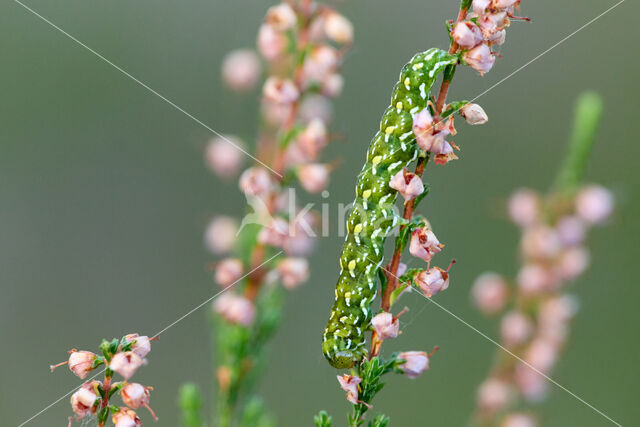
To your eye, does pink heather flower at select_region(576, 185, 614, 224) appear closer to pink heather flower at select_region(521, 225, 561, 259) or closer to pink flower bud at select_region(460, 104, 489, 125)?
pink heather flower at select_region(521, 225, 561, 259)

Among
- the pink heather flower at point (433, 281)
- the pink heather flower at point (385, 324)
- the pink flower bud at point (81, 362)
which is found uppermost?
the pink heather flower at point (433, 281)

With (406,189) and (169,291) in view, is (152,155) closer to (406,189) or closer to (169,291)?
(169,291)

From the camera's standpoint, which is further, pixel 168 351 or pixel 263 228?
pixel 168 351

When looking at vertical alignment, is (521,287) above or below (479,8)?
below

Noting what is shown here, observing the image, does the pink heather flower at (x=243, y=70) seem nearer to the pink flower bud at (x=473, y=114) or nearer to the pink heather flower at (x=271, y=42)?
the pink heather flower at (x=271, y=42)

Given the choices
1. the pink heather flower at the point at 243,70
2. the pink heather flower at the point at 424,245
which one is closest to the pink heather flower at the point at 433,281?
the pink heather flower at the point at 424,245

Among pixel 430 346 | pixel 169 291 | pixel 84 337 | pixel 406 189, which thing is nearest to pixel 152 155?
pixel 169 291

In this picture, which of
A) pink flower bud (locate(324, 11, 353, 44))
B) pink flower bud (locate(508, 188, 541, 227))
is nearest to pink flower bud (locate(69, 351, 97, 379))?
pink flower bud (locate(324, 11, 353, 44))
